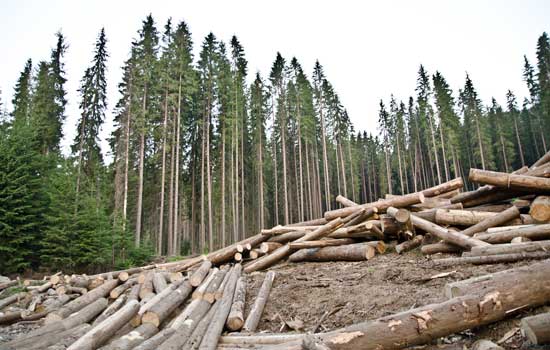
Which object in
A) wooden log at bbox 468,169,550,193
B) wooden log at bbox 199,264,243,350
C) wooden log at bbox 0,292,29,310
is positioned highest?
wooden log at bbox 468,169,550,193

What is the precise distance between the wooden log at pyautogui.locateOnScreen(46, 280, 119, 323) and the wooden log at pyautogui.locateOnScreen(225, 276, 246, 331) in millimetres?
3237

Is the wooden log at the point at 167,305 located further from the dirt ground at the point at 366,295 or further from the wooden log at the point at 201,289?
the dirt ground at the point at 366,295

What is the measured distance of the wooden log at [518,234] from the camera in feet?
17.4

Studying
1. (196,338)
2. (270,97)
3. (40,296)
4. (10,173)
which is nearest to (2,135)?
(10,173)

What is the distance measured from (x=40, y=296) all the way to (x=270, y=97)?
27970 millimetres

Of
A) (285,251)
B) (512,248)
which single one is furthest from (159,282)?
(512,248)

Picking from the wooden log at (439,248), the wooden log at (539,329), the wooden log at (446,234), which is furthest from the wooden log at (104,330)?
the wooden log at (446,234)

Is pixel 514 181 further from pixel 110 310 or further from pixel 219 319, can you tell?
pixel 110 310

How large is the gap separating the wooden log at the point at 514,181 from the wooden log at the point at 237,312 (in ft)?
18.4

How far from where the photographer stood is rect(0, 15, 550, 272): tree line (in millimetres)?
15305

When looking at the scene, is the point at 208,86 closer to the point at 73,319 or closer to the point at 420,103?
the point at 73,319

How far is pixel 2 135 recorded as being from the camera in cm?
1609

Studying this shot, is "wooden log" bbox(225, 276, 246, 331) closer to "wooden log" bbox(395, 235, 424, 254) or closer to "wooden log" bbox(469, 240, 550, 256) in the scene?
"wooden log" bbox(395, 235, 424, 254)

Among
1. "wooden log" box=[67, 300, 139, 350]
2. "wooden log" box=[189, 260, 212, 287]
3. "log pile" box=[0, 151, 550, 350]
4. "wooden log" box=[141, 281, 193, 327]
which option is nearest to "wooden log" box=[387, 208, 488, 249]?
"log pile" box=[0, 151, 550, 350]
